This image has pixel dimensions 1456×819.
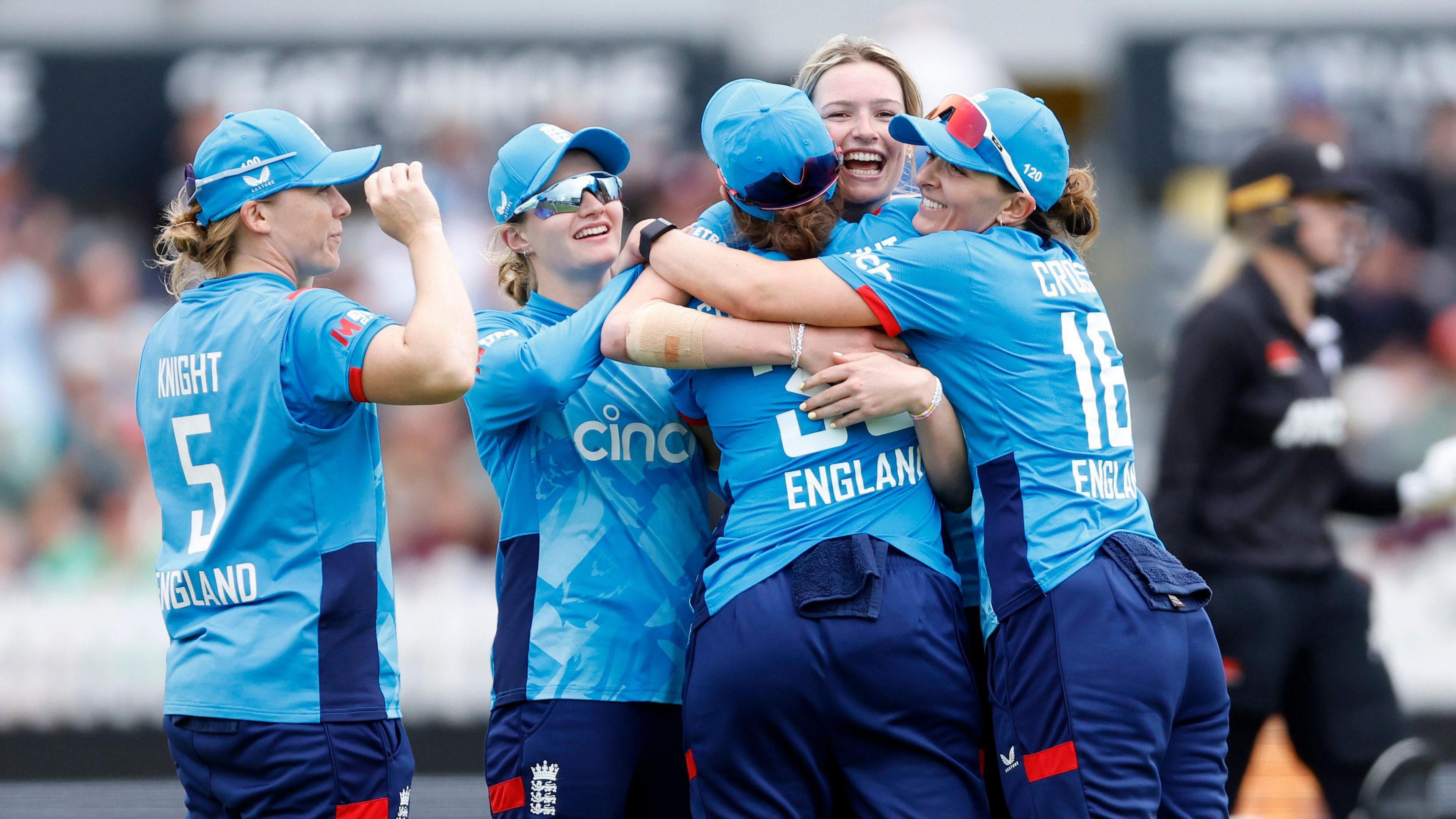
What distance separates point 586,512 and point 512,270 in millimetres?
779

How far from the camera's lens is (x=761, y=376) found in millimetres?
3699

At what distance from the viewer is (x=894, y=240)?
3.78 m

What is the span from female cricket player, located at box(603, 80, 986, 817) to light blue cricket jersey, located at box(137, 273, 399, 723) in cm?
69

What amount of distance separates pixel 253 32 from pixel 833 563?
27.5ft

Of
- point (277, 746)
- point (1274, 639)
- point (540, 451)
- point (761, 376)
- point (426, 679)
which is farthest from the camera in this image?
point (426, 679)

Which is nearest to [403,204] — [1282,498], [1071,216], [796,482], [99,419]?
[796,482]

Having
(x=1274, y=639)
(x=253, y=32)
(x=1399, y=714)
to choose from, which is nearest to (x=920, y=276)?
(x=1274, y=639)

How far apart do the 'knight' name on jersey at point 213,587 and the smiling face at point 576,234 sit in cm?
112

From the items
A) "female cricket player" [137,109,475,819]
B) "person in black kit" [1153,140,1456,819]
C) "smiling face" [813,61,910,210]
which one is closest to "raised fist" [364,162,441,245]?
"female cricket player" [137,109,475,819]

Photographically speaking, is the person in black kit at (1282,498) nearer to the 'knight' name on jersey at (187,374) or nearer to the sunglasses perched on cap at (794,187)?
the sunglasses perched on cap at (794,187)

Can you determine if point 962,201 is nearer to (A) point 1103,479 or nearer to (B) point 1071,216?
(B) point 1071,216

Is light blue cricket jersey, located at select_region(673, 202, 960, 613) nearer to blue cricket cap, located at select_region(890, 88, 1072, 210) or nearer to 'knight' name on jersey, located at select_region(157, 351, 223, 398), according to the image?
blue cricket cap, located at select_region(890, 88, 1072, 210)

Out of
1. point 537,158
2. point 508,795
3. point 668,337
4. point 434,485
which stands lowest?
point 434,485

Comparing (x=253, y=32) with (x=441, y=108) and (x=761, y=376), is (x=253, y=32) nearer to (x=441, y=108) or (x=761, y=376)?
(x=441, y=108)
